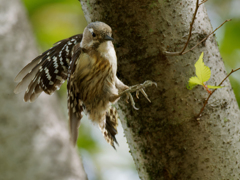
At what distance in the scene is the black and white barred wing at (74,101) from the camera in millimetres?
1703

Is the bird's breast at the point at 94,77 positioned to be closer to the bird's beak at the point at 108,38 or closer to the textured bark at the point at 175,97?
the bird's beak at the point at 108,38

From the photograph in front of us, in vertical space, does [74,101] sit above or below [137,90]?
above

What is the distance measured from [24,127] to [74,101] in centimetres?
72

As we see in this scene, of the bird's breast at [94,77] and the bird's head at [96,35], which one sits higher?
the bird's head at [96,35]

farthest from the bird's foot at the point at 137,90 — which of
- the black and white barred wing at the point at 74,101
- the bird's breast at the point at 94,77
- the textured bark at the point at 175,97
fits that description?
the black and white barred wing at the point at 74,101

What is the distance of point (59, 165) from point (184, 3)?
3.28ft

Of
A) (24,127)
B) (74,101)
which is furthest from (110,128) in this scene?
(24,127)

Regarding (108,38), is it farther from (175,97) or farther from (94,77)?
(175,97)

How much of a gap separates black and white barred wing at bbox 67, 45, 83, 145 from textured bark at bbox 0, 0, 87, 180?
0.25 m

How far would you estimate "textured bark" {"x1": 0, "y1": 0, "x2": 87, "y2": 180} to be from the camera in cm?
112

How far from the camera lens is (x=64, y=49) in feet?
6.38

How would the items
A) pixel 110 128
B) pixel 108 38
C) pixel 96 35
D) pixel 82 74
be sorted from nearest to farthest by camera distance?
pixel 108 38 → pixel 96 35 → pixel 82 74 → pixel 110 128

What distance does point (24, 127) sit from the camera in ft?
3.85

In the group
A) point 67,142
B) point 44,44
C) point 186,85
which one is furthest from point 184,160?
point 44,44
